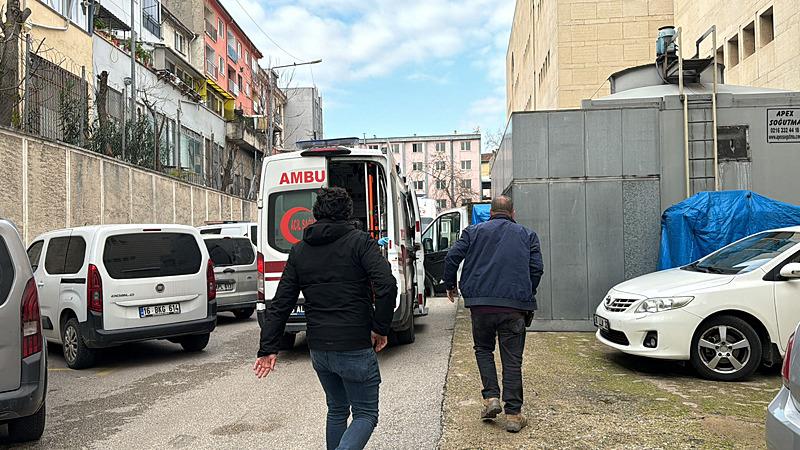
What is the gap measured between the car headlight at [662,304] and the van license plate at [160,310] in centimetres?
563

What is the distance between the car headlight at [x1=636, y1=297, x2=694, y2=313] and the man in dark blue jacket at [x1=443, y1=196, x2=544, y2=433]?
2.20 m

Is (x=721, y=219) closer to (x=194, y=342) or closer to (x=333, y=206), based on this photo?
(x=333, y=206)

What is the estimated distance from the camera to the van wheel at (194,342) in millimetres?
9500

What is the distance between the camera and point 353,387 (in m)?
3.83

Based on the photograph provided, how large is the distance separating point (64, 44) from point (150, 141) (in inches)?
151

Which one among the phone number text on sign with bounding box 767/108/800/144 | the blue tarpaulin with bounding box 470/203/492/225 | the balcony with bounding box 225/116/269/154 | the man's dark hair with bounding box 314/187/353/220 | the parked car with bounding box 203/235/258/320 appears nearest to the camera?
the man's dark hair with bounding box 314/187/353/220

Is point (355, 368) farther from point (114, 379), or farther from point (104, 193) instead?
point (104, 193)

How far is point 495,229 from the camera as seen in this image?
5480mm

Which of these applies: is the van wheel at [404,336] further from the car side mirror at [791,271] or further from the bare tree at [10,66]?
the bare tree at [10,66]

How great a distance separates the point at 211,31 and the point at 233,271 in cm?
3748

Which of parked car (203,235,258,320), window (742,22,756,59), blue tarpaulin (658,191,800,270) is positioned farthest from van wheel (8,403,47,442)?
window (742,22,756,59)

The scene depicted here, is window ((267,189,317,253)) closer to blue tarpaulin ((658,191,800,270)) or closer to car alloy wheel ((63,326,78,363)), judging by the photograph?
car alloy wheel ((63,326,78,363))

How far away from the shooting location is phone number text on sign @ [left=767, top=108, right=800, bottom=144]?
33.0 feet

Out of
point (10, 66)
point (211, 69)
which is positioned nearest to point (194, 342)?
point (10, 66)
